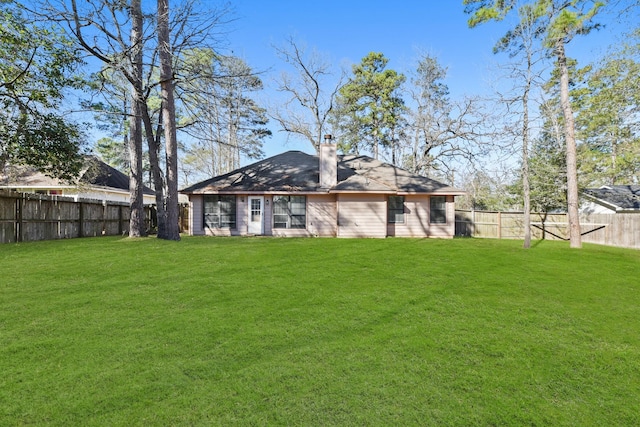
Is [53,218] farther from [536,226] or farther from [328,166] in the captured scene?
[536,226]

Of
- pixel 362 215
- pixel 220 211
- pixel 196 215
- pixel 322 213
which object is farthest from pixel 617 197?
pixel 196 215

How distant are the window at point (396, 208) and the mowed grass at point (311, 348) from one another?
30.0 ft

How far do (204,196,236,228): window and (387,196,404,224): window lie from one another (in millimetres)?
7535

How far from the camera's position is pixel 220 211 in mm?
15805

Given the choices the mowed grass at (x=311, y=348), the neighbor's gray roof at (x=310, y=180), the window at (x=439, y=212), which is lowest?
the mowed grass at (x=311, y=348)

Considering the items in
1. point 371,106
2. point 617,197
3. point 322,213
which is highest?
point 371,106

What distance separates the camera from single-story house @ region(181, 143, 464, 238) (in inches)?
590

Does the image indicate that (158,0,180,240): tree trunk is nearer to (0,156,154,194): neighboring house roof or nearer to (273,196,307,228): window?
(273,196,307,228): window

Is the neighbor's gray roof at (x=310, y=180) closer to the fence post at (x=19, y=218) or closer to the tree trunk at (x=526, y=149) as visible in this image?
the tree trunk at (x=526, y=149)

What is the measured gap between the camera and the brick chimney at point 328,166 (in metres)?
15.5

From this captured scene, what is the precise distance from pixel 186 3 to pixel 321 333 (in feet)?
39.9

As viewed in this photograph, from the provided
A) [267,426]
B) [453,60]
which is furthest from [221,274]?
[453,60]

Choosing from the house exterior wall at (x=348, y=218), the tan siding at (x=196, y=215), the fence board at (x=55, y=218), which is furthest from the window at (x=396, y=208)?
the fence board at (x=55, y=218)

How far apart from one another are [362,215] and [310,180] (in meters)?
3.18
